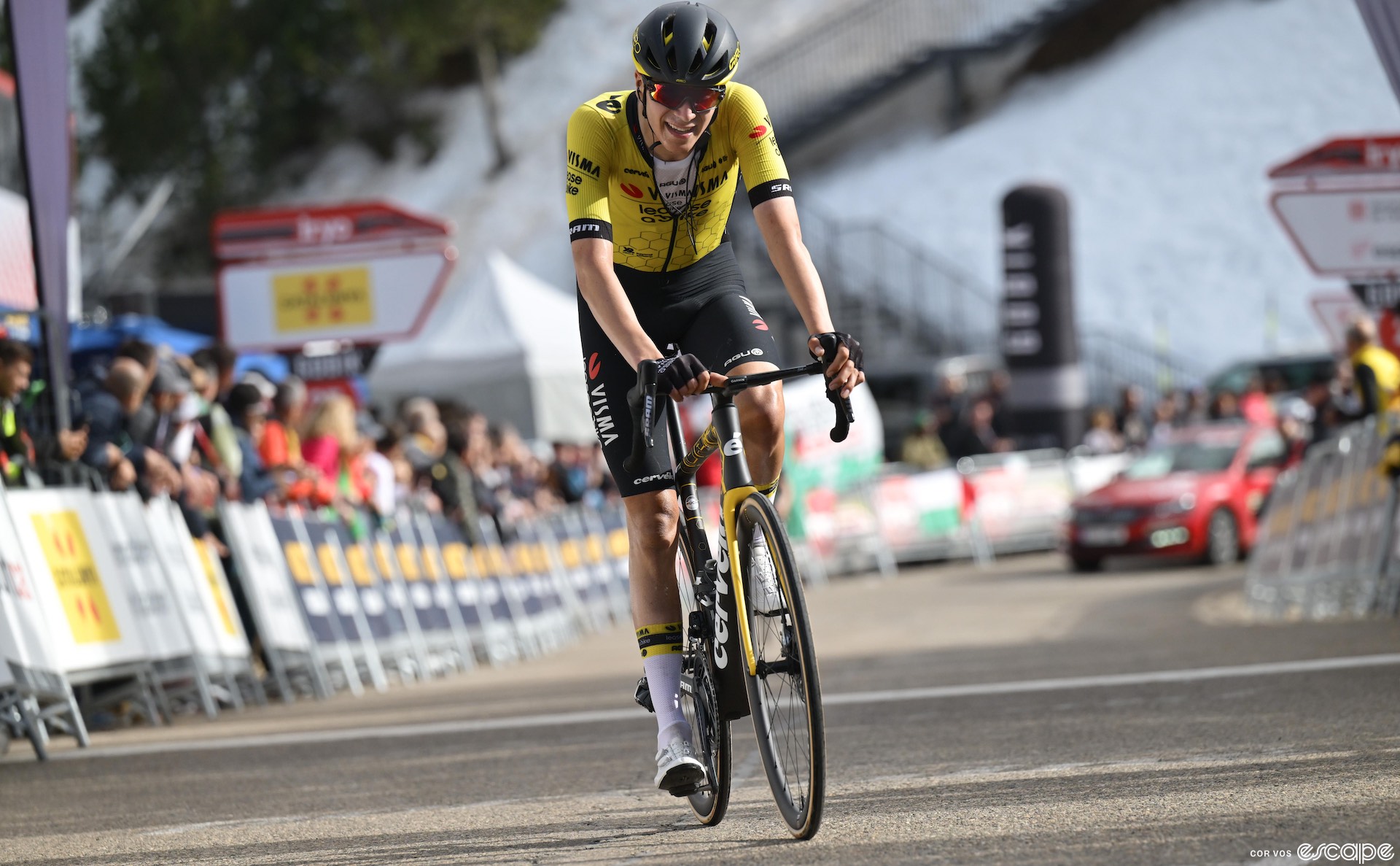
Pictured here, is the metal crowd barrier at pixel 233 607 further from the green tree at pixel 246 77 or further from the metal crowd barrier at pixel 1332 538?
the green tree at pixel 246 77

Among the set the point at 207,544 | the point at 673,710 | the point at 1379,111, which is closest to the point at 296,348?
the point at 207,544

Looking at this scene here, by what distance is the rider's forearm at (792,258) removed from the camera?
508 centimetres

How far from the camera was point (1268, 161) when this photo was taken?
4034 cm

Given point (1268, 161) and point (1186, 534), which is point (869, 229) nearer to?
point (1268, 161)

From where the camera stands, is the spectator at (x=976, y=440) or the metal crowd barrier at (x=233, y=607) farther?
the spectator at (x=976, y=440)

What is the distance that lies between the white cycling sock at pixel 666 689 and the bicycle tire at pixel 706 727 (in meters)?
0.02

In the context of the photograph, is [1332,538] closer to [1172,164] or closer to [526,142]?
[1172,164]

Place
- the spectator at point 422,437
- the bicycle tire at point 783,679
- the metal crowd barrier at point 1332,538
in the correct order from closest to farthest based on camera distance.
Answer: the bicycle tire at point 783,679, the metal crowd barrier at point 1332,538, the spectator at point 422,437

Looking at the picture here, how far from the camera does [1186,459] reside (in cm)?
2256

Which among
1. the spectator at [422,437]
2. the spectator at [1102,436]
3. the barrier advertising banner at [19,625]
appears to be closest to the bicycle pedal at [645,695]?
the barrier advertising banner at [19,625]

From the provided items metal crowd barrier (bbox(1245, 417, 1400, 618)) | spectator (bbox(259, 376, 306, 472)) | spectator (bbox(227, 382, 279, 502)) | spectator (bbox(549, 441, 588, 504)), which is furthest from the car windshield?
spectator (bbox(227, 382, 279, 502))

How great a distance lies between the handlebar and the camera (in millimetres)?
4766

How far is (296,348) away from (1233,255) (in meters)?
27.4

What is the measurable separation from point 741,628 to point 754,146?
55.6 inches
